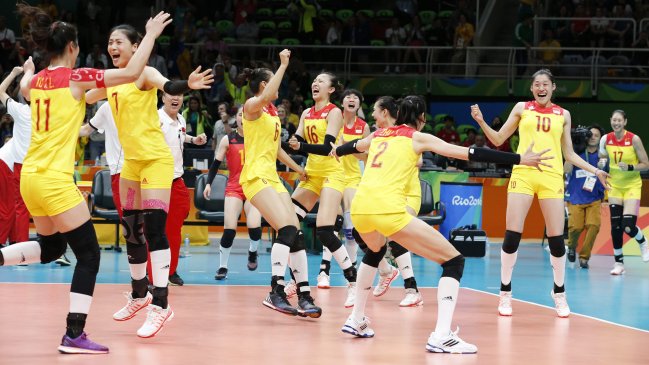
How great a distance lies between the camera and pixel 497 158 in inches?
300

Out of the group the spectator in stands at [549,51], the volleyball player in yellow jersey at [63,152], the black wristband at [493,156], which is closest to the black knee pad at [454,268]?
the black wristband at [493,156]

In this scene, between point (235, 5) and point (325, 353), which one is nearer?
point (325, 353)

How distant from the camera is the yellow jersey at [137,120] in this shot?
8.21m

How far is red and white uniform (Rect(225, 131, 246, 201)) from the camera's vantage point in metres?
12.9

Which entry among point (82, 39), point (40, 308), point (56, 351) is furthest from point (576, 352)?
point (82, 39)

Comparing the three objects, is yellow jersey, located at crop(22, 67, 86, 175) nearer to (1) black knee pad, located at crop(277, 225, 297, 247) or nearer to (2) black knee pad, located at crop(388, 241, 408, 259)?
(1) black knee pad, located at crop(277, 225, 297, 247)

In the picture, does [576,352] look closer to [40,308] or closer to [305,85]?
[40,308]

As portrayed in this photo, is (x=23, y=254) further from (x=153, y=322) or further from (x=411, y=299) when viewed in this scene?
(x=411, y=299)

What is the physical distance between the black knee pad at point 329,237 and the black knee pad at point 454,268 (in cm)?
273

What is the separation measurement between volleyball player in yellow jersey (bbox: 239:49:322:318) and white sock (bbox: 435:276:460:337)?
1735 mm

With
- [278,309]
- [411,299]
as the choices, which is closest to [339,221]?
[411,299]

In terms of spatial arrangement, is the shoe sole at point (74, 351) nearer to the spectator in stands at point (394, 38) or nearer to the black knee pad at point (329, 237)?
the black knee pad at point (329, 237)

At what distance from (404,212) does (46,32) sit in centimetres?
290

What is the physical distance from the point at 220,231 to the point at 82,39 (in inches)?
276
